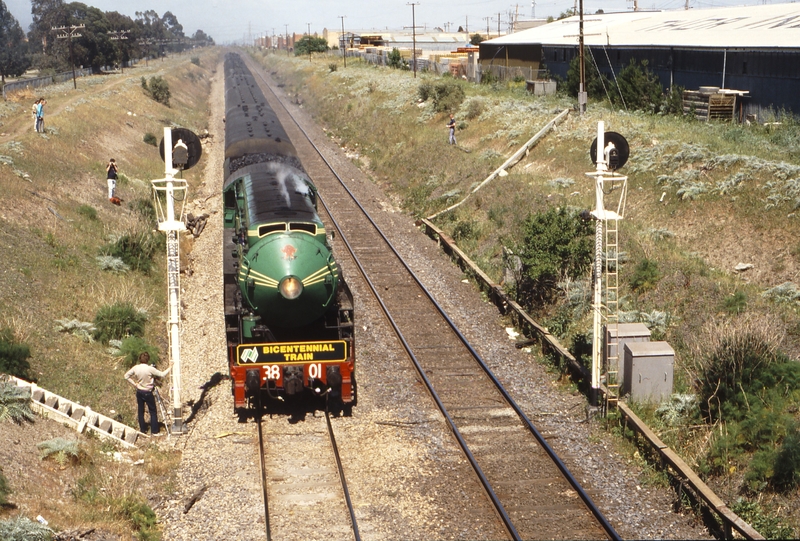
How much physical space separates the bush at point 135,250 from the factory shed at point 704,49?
937 inches

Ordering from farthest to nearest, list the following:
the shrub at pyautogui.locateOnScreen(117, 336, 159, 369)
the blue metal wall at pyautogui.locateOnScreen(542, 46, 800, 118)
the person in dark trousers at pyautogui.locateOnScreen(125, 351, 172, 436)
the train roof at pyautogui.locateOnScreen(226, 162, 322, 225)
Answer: the blue metal wall at pyautogui.locateOnScreen(542, 46, 800, 118) → the shrub at pyautogui.locateOnScreen(117, 336, 159, 369) → the train roof at pyautogui.locateOnScreen(226, 162, 322, 225) → the person in dark trousers at pyautogui.locateOnScreen(125, 351, 172, 436)

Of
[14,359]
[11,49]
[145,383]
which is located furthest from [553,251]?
[11,49]

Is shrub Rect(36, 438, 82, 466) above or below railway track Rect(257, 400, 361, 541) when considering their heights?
above

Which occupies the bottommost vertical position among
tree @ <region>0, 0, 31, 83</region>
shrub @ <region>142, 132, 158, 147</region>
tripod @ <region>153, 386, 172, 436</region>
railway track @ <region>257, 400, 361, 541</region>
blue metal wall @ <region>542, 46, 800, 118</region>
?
railway track @ <region>257, 400, 361, 541</region>

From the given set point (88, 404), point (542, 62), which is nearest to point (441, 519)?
point (88, 404)

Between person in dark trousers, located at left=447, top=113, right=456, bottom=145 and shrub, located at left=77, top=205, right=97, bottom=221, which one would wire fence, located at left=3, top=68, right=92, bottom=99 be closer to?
shrub, located at left=77, top=205, right=97, bottom=221

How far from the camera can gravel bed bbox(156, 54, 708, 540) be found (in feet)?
37.0

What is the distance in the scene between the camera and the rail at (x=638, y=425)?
1027 centimetres

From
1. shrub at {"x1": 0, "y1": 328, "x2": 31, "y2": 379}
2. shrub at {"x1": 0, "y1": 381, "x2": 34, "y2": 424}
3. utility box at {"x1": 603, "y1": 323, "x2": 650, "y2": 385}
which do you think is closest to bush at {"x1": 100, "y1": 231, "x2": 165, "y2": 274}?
shrub at {"x1": 0, "y1": 328, "x2": 31, "y2": 379}

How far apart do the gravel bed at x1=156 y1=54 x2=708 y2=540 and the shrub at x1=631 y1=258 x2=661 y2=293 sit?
3.35 meters

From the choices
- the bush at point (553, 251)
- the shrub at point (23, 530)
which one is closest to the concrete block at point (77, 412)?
the shrub at point (23, 530)

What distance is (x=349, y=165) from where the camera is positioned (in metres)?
41.5

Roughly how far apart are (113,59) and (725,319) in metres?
92.5

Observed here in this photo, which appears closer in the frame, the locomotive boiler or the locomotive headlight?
the locomotive headlight
